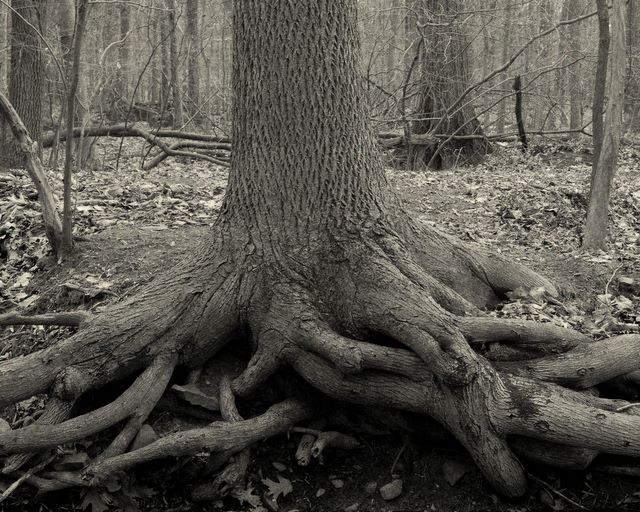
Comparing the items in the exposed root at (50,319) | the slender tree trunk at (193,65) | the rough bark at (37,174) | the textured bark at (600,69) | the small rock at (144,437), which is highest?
the slender tree trunk at (193,65)

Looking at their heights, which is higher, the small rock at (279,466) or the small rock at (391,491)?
the small rock at (279,466)

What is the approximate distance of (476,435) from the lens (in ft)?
13.1

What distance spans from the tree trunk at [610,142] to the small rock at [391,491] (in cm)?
334

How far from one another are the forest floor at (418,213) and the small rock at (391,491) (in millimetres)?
35

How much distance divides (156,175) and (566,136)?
9339 millimetres

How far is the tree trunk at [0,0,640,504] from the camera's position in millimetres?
4047

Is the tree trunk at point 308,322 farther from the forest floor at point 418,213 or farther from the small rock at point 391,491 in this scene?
the small rock at point 391,491

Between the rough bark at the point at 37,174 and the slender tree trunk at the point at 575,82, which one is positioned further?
the slender tree trunk at the point at 575,82

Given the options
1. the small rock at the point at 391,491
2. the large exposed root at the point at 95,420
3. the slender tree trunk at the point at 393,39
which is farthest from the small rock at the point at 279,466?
the slender tree trunk at the point at 393,39

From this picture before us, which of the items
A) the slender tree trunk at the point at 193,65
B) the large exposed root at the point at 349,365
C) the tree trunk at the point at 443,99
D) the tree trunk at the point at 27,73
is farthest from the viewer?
the slender tree trunk at the point at 193,65

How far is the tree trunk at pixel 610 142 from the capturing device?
5922 mm

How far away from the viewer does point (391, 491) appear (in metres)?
4.22

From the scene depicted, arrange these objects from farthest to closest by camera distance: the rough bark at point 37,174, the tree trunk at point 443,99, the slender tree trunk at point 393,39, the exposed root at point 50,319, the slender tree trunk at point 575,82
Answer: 1. the slender tree trunk at point 575,82
2. the tree trunk at point 443,99
3. the slender tree trunk at point 393,39
4. the rough bark at point 37,174
5. the exposed root at point 50,319

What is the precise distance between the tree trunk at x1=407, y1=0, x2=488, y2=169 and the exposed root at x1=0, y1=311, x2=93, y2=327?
8.29 meters
